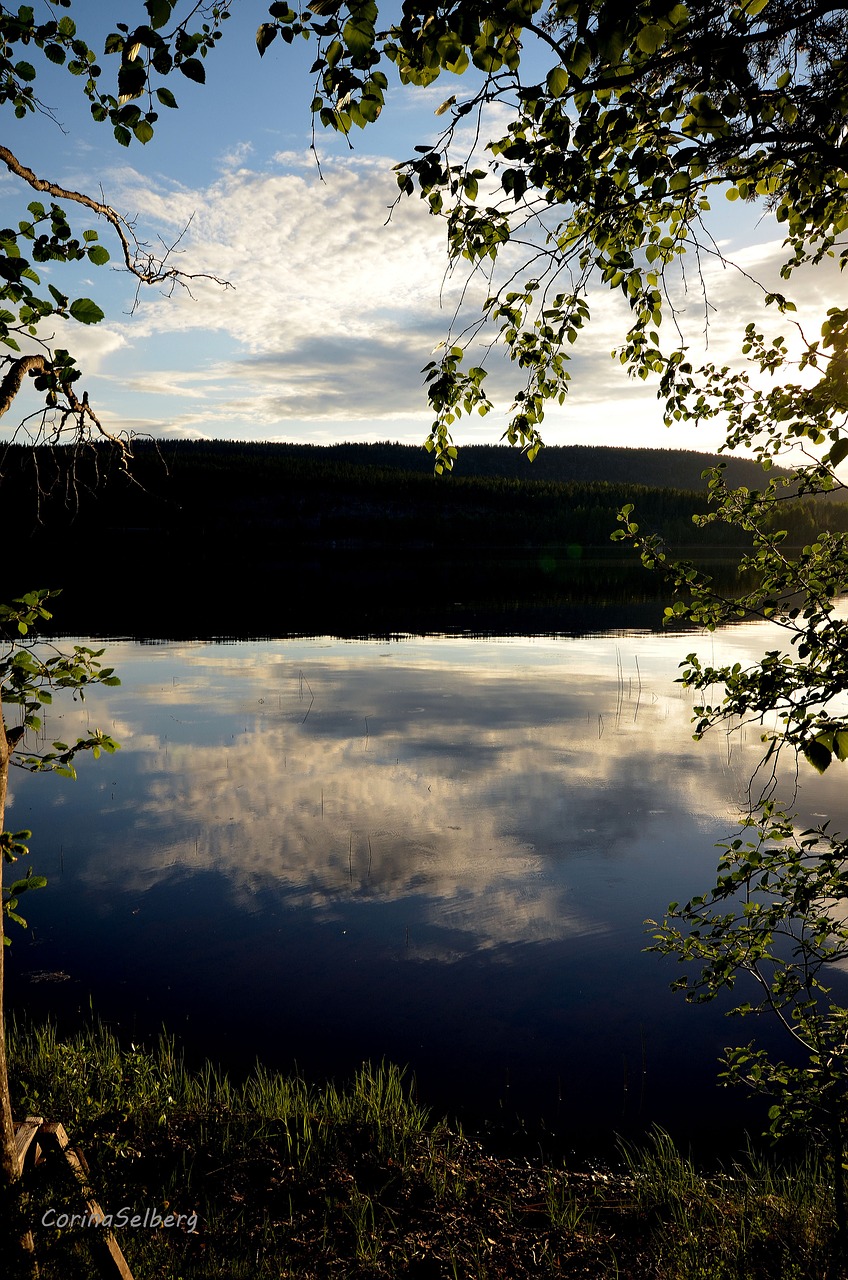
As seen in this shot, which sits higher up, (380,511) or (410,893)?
(380,511)

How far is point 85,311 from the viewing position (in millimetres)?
3738

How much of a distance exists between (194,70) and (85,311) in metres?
1.14

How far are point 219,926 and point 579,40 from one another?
373 inches

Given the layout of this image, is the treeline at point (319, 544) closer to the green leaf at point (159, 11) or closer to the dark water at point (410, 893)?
the green leaf at point (159, 11)

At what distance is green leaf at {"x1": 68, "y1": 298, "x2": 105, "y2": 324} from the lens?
3.72 metres

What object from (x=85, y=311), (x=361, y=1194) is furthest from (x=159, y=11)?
(x=361, y=1194)

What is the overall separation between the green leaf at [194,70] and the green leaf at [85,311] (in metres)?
1.05

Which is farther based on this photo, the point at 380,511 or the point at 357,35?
the point at 380,511

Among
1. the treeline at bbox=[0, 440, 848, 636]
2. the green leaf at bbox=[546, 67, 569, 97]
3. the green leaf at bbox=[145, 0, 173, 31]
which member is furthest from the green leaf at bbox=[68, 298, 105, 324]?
the green leaf at bbox=[546, 67, 569, 97]

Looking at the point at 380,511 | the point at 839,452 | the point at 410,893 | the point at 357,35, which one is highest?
the point at 380,511

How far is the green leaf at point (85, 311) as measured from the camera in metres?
3.72

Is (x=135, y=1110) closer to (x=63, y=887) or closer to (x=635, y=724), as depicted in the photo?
(x=63, y=887)

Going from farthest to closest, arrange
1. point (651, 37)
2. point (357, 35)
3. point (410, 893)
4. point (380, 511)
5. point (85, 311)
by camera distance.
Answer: point (380, 511) → point (410, 893) → point (85, 311) → point (357, 35) → point (651, 37)

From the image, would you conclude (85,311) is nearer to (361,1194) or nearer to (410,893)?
(361,1194)
